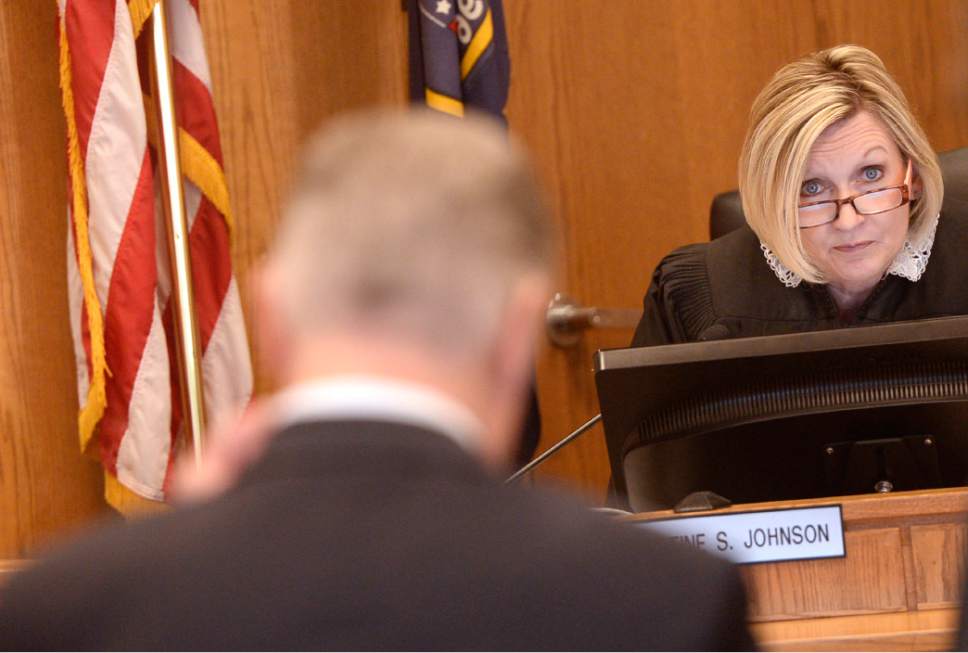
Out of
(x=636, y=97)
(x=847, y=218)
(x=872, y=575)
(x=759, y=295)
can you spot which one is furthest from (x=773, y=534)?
(x=636, y=97)

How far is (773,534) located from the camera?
4.87ft

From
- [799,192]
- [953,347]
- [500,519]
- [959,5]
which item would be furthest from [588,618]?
[959,5]

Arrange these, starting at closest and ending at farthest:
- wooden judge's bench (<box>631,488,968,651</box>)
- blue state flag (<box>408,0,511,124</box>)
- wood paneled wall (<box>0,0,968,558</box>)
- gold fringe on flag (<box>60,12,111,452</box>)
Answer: wooden judge's bench (<box>631,488,968,651</box>) → gold fringe on flag (<box>60,12,111,452</box>) → blue state flag (<box>408,0,511,124</box>) → wood paneled wall (<box>0,0,968,558</box>)

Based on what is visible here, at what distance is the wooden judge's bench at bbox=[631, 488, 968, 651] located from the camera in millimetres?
1437

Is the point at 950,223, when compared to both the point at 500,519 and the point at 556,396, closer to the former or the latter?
the point at 556,396

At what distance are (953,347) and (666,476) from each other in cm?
40

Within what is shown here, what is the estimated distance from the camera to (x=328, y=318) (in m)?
0.78

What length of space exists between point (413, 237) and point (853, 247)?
6.45 ft

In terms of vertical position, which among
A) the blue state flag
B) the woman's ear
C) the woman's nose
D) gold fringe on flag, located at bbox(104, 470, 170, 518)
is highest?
the blue state flag

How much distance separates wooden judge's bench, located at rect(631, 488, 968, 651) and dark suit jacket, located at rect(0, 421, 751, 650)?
71 cm

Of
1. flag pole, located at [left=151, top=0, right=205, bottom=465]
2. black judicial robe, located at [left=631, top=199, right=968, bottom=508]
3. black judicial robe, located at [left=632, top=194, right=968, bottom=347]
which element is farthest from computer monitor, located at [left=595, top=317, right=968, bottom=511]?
flag pole, located at [left=151, top=0, right=205, bottom=465]

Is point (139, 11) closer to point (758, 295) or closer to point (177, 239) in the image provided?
point (177, 239)

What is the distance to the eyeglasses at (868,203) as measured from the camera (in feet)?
8.48

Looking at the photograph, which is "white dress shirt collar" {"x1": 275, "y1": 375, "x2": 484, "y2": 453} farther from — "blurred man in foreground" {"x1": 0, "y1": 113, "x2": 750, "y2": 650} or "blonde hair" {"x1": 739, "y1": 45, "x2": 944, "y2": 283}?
"blonde hair" {"x1": 739, "y1": 45, "x2": 944, "y2": 283}
